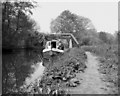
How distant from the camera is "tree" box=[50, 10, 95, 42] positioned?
37500 mm

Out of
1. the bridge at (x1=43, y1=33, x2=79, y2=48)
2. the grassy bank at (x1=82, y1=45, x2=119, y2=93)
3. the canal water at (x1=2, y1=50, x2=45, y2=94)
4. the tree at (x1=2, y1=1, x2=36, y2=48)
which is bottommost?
the canal water at (x1=2, y1=50, x2=45, y2=94)

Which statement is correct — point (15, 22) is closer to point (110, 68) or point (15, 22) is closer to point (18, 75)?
point (18, 75)

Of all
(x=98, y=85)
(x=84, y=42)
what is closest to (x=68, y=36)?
(x=84, y=42)

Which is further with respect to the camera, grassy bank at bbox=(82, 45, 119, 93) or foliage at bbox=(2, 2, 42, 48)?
foliage at bbox=(2, 2, 42, 48)

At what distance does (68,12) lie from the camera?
4016 cm

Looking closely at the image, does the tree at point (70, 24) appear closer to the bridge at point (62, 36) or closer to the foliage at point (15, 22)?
the bridge at point (62, 36)

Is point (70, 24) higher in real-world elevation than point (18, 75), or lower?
higher

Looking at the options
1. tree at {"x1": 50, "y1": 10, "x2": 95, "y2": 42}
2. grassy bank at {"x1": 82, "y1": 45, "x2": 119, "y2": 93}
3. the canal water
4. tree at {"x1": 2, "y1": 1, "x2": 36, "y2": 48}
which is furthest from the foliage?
grassy bank at {"x1": 82, "y1": 45, "x2": 119, "y2": 93}

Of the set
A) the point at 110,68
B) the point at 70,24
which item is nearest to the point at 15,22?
the point at 70,24

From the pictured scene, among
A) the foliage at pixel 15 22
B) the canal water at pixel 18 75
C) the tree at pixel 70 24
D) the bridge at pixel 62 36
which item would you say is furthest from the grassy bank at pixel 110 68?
the tree at pixel 70 24

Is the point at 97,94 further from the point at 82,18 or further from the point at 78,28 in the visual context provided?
the point at 82,18

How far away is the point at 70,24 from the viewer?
3800 cm

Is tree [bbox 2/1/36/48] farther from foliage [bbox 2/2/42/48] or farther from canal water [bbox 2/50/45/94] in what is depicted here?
canal water [bbox 2/50/45/94]

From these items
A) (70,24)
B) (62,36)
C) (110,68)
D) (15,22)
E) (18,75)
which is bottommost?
(18,75)
